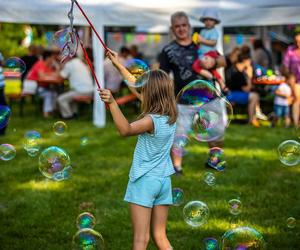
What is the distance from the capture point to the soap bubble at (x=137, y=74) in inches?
152

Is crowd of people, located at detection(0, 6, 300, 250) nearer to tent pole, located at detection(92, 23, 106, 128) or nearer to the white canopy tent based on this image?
the white canopy tent

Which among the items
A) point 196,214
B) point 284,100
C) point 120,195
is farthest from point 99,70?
point 196,214

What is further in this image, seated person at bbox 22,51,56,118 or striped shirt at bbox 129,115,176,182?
Answer: seated person at bbox 22,51,56,118

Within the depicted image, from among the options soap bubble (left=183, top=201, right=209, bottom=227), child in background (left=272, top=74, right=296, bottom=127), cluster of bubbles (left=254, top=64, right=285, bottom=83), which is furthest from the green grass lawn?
cluster of bubbles (left=254, top=64, right=285, bottom=83)

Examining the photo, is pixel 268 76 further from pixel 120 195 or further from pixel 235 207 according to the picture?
pixel 235 207

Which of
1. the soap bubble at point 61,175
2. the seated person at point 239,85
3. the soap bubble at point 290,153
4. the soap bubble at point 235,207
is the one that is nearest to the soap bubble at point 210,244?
the soap bubble at point 235,207

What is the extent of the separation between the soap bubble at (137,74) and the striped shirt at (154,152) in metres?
0.32

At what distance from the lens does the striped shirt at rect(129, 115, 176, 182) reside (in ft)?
12.0

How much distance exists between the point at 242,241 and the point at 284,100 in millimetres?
7826

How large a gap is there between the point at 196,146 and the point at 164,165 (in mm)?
5303

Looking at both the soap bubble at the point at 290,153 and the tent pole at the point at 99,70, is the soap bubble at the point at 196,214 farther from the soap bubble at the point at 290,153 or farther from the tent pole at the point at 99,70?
the tent pole at the point at 99,70

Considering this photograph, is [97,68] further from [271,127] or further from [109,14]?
[271,127]

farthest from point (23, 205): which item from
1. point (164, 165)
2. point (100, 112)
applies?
point (100, 112)

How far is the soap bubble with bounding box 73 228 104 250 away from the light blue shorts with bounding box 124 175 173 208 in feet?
1.26
